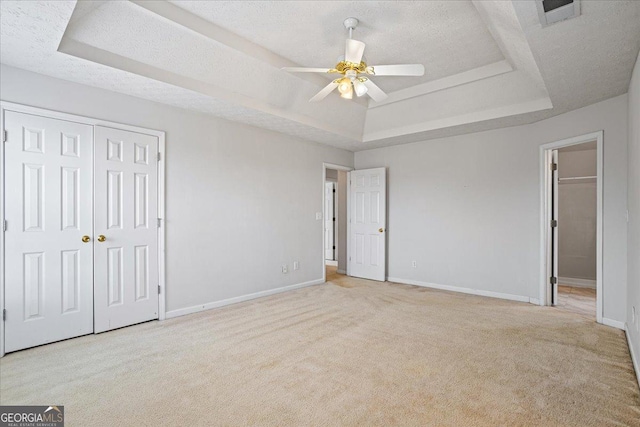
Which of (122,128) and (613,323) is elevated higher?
(122,128)

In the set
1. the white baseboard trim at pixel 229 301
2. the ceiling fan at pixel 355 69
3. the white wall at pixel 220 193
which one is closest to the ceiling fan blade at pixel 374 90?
the ceiling fan at pixel 355 69

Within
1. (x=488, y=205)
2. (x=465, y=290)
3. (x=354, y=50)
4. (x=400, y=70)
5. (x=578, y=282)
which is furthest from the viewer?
(x=578, y=282)

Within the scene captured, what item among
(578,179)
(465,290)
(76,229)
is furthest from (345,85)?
(578,179)

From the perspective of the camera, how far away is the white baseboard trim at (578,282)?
5563 mm

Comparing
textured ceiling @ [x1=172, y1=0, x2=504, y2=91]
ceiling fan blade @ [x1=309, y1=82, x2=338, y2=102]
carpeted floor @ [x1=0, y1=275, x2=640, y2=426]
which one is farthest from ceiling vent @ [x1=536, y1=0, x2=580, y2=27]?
carpeted floor @ [x1=0, y1=275, x2=640, y2=426]

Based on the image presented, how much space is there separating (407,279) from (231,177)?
3.52m

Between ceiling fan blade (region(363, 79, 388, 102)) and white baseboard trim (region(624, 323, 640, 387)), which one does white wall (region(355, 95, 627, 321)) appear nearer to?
white baseboard trim (region(624, 323, 640, 387))

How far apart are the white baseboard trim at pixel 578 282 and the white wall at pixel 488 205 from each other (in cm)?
193

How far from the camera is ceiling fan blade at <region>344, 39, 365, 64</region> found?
2.63 meters

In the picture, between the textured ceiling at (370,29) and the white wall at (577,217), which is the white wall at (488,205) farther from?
the white wall at (577,217)

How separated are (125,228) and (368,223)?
405 cm

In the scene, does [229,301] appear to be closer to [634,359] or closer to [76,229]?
[76,229]

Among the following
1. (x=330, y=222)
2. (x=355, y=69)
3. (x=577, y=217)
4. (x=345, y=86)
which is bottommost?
(x=330, y=222)

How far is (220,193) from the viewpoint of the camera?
4.36 meters
